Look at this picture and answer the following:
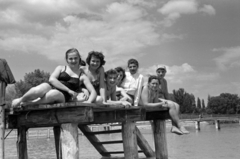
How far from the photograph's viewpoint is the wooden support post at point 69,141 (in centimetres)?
700

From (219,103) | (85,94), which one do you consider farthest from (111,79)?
(219,103)

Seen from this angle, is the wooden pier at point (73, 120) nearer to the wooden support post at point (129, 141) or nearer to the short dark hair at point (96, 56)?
the wooden support post at point (129, 141)

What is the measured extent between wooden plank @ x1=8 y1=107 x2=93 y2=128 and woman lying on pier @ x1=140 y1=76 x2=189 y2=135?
3066 mm

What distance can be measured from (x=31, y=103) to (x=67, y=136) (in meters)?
1.02

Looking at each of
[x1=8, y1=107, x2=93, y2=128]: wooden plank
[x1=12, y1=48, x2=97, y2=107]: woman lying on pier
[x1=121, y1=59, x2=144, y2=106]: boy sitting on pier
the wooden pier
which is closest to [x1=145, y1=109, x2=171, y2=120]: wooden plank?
the wooden pier

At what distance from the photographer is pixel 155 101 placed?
1038cm

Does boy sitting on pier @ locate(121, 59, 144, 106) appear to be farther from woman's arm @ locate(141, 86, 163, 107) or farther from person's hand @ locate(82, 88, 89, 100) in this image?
person's hand @ locate(82, 88, 89, 100)

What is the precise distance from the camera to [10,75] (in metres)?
8.93

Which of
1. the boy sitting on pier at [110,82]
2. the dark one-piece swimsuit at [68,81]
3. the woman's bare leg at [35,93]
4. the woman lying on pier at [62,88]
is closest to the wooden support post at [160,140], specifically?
the boy sitting on pier at [110,82]

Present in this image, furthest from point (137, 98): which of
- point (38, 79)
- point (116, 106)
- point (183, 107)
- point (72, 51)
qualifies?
point (183, 107)

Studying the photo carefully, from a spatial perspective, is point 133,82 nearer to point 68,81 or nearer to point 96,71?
point 96,71

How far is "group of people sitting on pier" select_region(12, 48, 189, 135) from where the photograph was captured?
7168 millimetres

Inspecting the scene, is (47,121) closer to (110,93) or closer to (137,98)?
(110,93)

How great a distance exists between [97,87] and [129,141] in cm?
201
